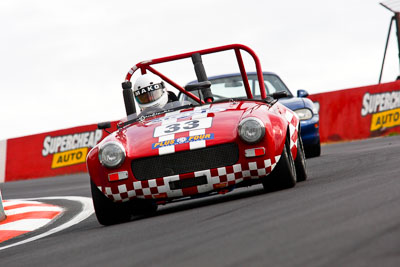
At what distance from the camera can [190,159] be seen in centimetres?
578

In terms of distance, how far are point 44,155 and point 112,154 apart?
13.6 metres

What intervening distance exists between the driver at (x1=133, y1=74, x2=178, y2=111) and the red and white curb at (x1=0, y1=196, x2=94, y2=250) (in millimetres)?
1211

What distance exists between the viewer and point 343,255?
117 inches

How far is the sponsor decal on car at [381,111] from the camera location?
17484 millimetres

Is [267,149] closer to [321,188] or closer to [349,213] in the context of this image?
[321,188]

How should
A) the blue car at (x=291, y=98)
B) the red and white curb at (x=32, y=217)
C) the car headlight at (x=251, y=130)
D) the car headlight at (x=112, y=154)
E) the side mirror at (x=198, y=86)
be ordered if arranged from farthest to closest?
the blue car at (x=291, y=98) → the red and white curb at (x=32, y=217) → the side mirror at (x=198, y=86) → the car headlight at (x=112, y=154) → the car headlight at (x=251, y=130)

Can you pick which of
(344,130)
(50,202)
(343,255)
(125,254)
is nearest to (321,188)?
(125,254)

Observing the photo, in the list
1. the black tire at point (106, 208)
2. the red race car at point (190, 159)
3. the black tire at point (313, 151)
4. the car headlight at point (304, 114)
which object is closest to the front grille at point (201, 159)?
the red race car at point (190, 159)

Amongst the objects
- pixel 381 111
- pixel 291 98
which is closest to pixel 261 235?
pixel 291 98

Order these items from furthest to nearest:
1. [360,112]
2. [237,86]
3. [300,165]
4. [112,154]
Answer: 1. [360,112]
2. [237,86]
3. [300,165]
4. [112,154]

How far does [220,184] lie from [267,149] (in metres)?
0.43

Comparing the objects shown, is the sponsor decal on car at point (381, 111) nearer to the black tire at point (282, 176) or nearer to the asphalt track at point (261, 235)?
the asphalt track at point (261, 235)

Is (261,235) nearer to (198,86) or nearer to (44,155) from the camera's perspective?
(198,86)

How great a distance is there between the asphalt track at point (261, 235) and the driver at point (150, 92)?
137cm
